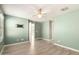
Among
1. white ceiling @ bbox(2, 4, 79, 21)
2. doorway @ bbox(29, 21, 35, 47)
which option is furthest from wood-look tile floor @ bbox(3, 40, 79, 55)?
white ceiling @ bbox(2, 4, 79, 21)

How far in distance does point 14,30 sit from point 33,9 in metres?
0.51

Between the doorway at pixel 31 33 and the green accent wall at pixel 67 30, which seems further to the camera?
the doorway at pixel 31 33

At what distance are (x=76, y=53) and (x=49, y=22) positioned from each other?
72cm

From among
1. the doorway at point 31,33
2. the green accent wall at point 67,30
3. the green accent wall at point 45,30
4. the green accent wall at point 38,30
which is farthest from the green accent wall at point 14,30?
the green accent wall at point 67,30

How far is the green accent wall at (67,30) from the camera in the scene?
1.83 m

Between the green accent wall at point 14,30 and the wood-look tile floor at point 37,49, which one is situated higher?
the green accent wall at point 14,30

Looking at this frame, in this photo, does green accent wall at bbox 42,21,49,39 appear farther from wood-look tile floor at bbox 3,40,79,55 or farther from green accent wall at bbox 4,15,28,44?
green accent wall at bbox 4,15,28,44

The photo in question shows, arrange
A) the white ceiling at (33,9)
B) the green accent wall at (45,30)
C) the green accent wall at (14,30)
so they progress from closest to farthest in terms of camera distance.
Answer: the white ceiling at (33,9) → the green accent wall at (14,30) → the green accent wall at (45,30)

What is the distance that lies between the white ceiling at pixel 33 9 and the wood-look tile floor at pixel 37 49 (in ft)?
1.63

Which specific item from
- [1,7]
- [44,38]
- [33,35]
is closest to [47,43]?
[44,38]

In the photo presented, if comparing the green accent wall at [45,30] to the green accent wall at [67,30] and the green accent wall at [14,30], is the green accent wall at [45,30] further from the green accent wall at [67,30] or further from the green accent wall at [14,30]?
the green accent wall at [14,30]

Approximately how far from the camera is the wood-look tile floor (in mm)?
1739

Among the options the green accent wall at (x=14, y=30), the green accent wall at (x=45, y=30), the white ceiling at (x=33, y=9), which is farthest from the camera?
the green accent wall at (x=45, y=30)

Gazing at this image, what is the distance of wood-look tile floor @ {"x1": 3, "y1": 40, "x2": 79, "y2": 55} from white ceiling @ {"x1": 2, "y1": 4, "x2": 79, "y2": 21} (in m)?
0.50
